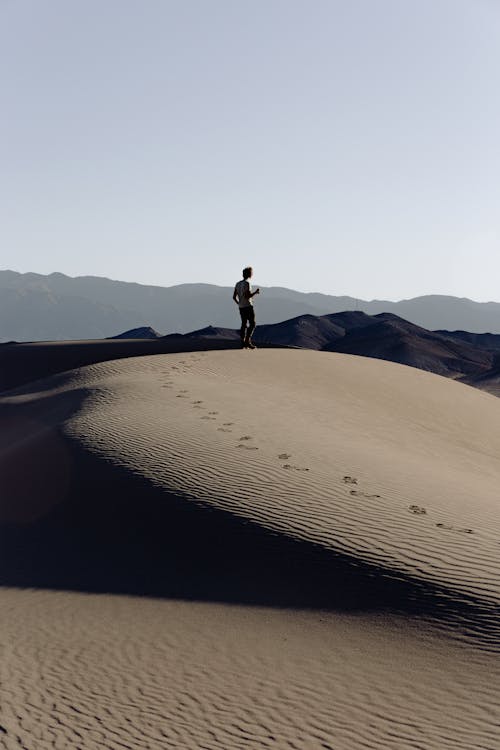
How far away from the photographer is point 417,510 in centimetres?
789

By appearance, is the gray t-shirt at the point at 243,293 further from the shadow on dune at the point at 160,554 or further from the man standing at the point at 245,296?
the shadow on dune at the point at 160,554

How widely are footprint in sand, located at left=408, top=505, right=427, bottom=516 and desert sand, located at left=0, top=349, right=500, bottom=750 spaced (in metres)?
0.03

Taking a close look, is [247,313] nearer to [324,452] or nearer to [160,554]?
[324,452]

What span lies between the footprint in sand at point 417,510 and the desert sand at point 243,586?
3 centimetres

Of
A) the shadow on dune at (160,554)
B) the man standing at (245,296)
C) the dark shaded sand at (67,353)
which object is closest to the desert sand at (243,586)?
the shadow on dune at (160,554)

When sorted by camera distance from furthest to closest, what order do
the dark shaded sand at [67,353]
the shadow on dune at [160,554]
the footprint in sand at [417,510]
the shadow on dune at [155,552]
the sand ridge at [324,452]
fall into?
the dark shaded sand at [67,353]
the footprint in sand at [417,510]
the sand ridge at [324,452]
the shadow on dune at [155,552]
the shadow on dune at [160,554]

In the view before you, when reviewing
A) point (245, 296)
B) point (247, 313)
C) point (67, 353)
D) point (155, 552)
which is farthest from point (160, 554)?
point (67, 353)

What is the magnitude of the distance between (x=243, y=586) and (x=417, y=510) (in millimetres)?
2189

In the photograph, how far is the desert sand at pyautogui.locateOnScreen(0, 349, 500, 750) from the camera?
15.3 ft

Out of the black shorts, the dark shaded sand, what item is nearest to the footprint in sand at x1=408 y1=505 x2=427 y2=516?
the black shorts

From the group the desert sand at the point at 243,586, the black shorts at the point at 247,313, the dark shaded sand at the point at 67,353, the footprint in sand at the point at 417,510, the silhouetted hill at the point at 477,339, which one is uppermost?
the silhouetted hill at the point at 477,339

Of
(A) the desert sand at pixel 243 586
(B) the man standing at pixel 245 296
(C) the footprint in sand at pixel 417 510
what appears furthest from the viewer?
(B) the man standing at pixel 245 296

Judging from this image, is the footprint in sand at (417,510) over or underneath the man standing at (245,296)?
underneath

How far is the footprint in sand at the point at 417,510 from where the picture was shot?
780 cm
